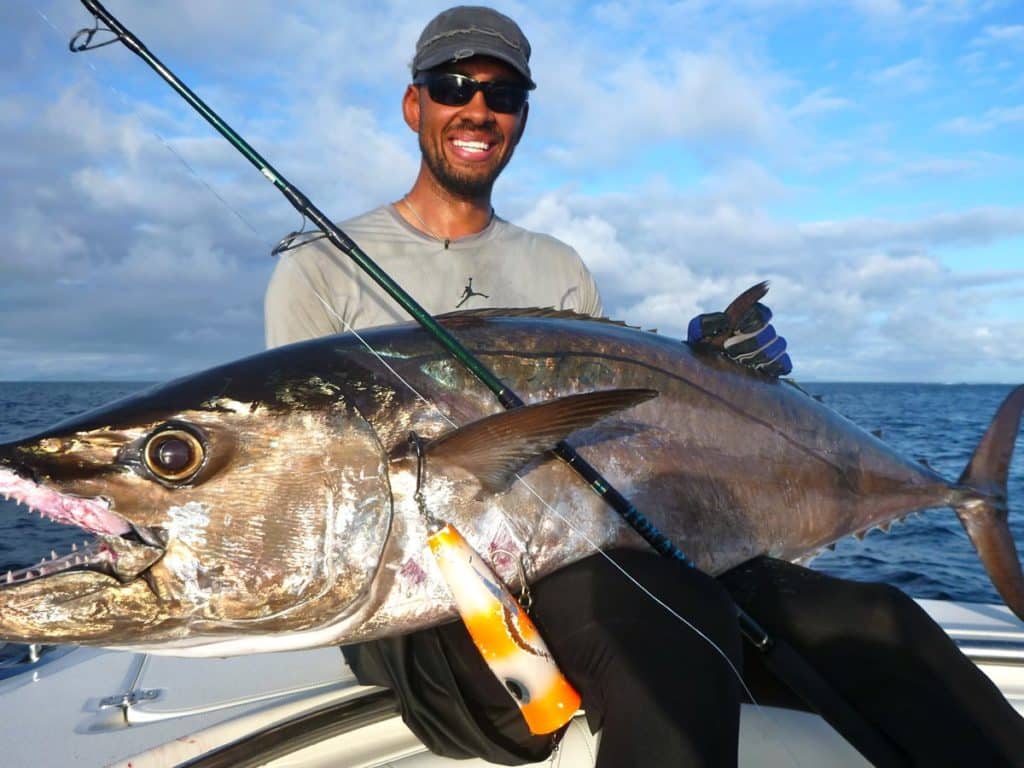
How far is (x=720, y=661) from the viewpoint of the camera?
1680mm

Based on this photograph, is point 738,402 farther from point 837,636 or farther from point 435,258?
point 435,258

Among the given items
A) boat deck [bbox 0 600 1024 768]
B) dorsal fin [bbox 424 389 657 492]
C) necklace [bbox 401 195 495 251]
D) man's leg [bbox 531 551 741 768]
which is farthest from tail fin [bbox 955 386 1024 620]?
necklace [bbox 401 195 495 251]

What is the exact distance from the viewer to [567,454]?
6.08ft

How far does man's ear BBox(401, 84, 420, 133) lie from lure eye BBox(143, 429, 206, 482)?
6.00 feet

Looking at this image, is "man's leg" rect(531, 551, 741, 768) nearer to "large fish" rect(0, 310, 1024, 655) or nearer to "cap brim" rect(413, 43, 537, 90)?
"large fish" rect(0, 310, 1024, 655)

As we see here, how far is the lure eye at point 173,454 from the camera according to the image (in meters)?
1.61

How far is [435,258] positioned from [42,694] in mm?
1995

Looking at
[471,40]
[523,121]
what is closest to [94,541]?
[471,40]

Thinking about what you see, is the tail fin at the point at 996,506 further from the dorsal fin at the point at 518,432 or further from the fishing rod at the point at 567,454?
the dorsal fin at the point at 518,432

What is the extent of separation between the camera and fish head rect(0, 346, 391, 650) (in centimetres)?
152

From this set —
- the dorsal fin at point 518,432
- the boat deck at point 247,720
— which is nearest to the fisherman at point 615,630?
the boat deck at point 247,720

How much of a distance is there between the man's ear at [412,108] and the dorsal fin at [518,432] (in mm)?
1754

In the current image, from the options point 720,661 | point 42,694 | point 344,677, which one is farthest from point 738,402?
point 42,694

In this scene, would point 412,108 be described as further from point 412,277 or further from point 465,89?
point 412,277
